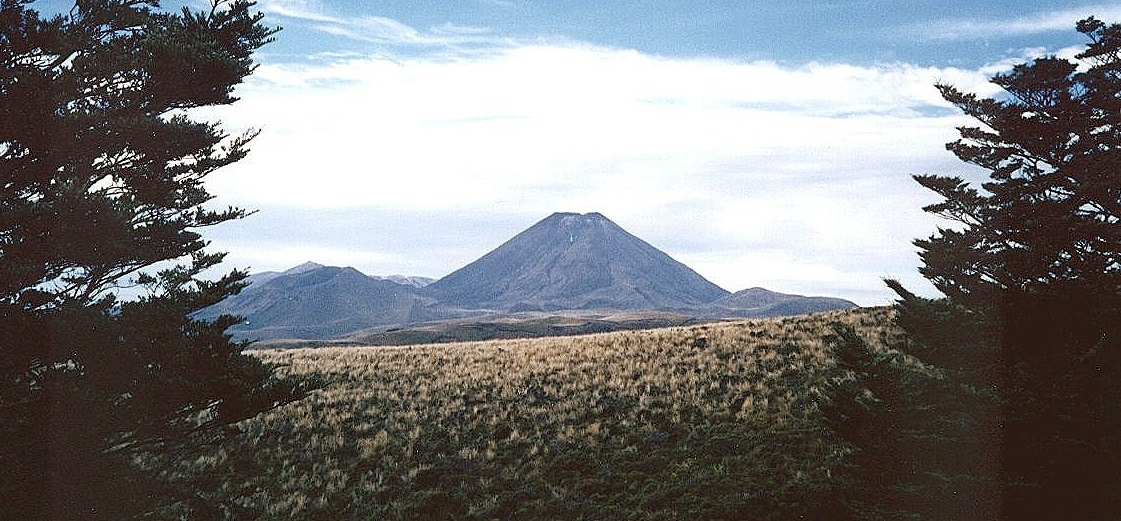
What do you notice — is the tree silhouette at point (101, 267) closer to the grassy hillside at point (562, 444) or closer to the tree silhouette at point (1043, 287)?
the grassy hillside at point (562, 444)

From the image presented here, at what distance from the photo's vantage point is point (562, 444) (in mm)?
16938

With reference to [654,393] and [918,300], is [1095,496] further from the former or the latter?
[654,393]

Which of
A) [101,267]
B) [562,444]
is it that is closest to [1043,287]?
[562,444]

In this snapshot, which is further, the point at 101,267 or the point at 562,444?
the point at 562,444

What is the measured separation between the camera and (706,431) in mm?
16609

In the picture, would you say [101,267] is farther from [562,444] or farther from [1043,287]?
[1043,287]

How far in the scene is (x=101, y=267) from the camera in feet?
39.0

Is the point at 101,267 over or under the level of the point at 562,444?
over

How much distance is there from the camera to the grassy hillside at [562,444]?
13555mm

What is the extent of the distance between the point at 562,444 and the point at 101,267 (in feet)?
38.1

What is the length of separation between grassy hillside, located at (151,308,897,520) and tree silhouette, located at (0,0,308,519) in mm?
2964

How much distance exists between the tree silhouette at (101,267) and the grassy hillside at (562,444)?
9.72 ft

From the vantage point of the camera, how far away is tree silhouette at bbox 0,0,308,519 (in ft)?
32.5

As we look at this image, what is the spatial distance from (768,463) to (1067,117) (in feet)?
43.7
